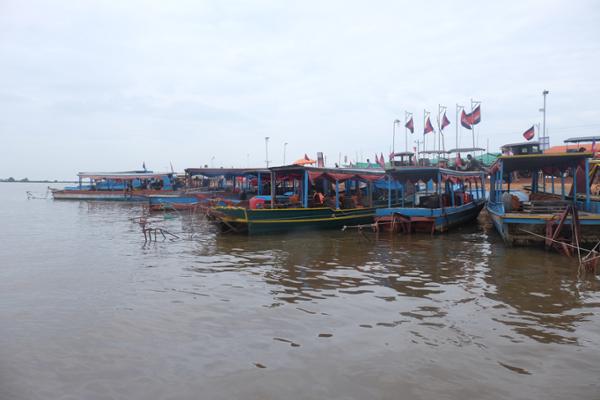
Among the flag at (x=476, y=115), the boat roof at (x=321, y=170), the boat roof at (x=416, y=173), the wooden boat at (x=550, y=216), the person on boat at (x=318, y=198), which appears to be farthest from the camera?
the flag at (x=476, y=115)

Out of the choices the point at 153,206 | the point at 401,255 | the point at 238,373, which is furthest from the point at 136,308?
the point at 153,206

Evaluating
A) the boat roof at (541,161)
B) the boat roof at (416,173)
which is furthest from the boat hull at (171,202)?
the boat roof at (541,161)

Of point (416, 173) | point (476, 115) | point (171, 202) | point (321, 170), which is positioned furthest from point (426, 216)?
point (171, 202)

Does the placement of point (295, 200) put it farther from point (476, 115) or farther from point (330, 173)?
point (476, 115)

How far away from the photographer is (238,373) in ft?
16.1

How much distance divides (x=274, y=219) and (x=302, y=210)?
3.95 feet

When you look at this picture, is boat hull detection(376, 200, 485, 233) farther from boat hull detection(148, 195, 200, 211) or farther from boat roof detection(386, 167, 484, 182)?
boat hull detection(148, 195, 200, 211)

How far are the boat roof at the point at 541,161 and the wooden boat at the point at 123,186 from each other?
29.0 m

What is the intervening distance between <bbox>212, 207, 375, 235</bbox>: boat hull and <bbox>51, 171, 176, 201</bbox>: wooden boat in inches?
859

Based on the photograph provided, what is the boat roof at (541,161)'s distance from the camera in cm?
1237

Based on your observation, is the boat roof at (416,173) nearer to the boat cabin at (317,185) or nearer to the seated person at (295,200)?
the boat cabin at (317,185)

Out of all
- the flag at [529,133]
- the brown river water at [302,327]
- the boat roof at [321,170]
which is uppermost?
the flag at [529,133]

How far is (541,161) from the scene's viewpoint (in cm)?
1331

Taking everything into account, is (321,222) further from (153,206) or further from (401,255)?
(153,206)
